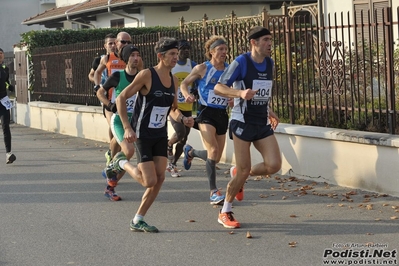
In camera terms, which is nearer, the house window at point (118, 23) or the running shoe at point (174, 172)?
the running shoe at point (174, 172)

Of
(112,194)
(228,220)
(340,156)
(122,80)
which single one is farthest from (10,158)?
(228,220)

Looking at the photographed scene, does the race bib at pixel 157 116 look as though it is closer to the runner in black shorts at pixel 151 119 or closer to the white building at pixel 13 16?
the runner in black shorts at pixel 151 119

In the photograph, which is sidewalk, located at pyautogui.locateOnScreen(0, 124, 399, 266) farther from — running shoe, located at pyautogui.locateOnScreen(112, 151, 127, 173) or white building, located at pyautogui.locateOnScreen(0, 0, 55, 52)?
white building, located at pyautogui.locateOnScreen(0, 0, 55, 52)

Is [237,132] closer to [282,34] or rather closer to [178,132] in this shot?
[178,132]

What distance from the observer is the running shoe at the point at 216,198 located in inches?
365

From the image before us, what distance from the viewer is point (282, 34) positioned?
11711 mm

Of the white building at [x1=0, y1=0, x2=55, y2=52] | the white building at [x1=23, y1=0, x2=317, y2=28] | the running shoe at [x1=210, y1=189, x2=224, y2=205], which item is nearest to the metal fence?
the running shoe at [x1=210, y1=189, x2=224, y2=205]

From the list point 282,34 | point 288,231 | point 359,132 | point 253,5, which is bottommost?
point 288,231

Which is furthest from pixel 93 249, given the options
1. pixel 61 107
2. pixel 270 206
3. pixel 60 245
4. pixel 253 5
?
pixel 253 5

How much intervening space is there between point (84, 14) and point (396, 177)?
75.0ft

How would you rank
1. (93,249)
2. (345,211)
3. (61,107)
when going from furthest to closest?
(61,107) → (345,211) → (93,249)

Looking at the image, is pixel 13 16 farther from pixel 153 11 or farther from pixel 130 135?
pixel 130 135

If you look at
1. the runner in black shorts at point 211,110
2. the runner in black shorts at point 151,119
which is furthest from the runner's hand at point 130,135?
the runner in black shorts at point 211,110

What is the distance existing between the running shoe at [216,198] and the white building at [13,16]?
37.1 m
